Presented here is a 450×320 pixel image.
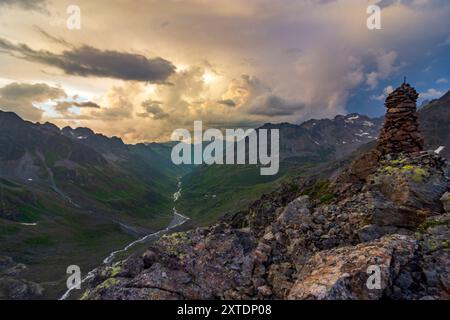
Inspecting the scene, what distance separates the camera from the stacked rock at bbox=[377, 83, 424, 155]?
97.2 ft

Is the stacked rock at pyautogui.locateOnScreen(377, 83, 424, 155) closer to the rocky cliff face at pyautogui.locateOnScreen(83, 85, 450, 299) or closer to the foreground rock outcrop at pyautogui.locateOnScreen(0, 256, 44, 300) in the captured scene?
the rocky cliff face at pyautogui.locateOnScreen(83, 85, 450, 299)

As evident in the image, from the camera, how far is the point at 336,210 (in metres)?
26.0

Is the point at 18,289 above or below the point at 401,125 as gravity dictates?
below

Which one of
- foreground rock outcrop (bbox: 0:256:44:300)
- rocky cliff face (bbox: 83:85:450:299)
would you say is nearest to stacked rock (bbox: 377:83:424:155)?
rocky cliff face (bbox: 83:85:450:299)

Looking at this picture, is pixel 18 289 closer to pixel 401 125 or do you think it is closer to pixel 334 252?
pixel 334 252

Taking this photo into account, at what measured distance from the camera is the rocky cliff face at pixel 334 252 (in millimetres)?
15805

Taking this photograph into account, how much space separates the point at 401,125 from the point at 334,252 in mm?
18468

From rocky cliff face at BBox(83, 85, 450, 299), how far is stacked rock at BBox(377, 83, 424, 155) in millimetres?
216

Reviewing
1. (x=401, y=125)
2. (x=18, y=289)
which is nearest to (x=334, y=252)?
(x=401, y=125)

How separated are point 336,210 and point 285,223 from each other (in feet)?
15.0

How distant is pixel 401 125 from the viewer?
1190 inches
